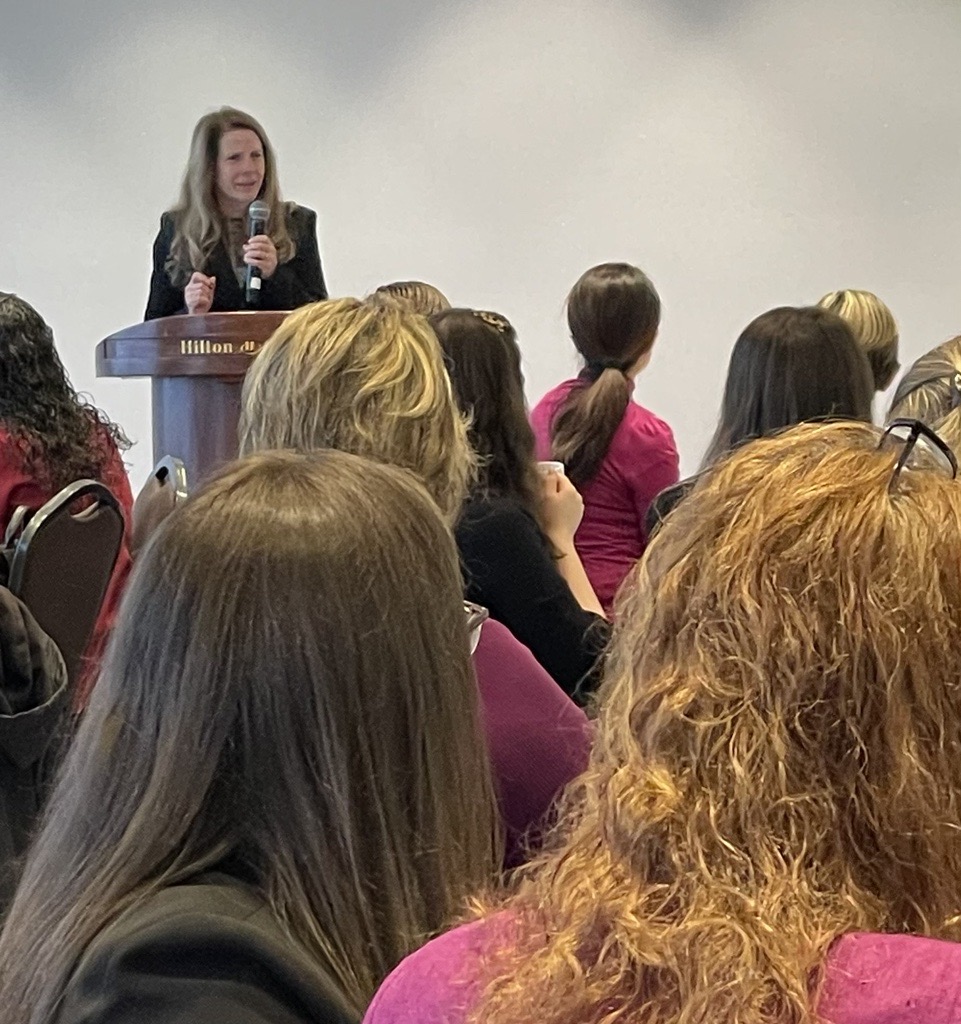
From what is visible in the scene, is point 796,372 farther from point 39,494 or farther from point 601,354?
point 39,494

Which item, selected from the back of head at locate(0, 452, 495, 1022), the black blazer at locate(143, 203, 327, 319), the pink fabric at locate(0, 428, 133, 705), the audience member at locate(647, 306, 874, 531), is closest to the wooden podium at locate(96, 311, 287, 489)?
the pink fabric at locate(0, 428, 133, 705)

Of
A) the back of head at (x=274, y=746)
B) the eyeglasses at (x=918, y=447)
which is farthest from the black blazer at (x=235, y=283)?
the eyeglasses at (x=918, y=447)

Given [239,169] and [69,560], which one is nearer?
[69,560]

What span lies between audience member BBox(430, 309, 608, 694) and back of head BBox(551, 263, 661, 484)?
0.56m

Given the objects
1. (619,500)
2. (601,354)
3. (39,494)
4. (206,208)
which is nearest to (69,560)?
(39,494)

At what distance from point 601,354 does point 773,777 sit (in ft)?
7.37

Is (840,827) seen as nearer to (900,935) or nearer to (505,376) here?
(900,935)

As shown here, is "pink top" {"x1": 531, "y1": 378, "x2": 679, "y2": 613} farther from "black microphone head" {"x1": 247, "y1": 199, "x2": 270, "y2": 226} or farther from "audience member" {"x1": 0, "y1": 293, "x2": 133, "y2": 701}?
"black microphone head" {"x1": 247, "y1": 199, "x2": 270, "y2": 226}

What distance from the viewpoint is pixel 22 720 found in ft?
5.02

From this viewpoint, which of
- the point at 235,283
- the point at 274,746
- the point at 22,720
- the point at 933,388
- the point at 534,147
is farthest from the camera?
the point at 534,147

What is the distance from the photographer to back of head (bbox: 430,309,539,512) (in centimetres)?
193

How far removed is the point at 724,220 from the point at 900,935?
4.58m

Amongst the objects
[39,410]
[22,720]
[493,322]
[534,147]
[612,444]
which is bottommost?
[22,720]

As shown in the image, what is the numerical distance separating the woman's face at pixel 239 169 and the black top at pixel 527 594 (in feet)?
6.58
